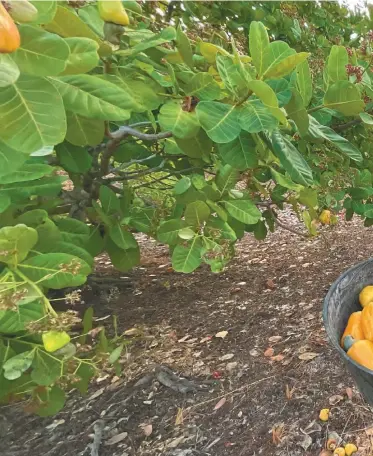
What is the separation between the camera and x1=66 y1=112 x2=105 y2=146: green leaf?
2.88 ft

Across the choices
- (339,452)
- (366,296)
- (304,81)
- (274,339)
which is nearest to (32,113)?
Result: (304,81)

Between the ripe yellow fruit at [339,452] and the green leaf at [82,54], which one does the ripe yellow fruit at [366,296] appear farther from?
the green leaf at [82,54]

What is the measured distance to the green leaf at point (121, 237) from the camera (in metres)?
1.56

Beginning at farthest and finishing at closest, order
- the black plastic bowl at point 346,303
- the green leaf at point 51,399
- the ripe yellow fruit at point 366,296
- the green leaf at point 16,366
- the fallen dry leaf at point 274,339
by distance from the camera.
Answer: the fallen dry leaf at point 274,339
the ripe yellow fruit at point 366,296
the green leaf at point 51,399
the black plastic bowl at point 346,303
the green leaf at point 16,366

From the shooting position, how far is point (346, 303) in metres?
1.46

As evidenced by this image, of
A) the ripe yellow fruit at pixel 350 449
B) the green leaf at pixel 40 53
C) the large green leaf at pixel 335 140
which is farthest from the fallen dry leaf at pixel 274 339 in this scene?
the green leaf at pixel 40 53

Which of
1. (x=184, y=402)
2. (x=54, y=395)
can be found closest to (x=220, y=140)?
(x=54, y=395)

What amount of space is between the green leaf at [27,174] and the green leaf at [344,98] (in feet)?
2.03

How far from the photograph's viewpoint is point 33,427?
178cm

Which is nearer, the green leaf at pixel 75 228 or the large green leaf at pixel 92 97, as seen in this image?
the large green leaf at pixel 92 97

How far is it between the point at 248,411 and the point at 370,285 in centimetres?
66

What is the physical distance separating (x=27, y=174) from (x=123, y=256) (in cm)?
75

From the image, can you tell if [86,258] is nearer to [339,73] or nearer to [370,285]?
[339,73]

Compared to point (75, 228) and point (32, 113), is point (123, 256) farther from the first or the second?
point (32, 113)
